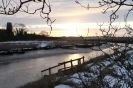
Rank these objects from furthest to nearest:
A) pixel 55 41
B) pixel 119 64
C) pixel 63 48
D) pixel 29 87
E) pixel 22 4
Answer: pixel 55 41 < pixel 63 48 < pixel 29 87 < pixel 119 64 < pixel 22 4

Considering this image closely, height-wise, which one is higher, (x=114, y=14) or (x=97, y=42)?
(x=114, y=14)

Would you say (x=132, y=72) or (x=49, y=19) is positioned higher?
(x=49, y=19)

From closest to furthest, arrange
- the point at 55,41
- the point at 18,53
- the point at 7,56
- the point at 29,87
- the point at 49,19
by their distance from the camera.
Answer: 1. the point at 49,19
2. the point at 29,87
3. the point at 7,56
4. the point at 18,53
5. the point at 55,41

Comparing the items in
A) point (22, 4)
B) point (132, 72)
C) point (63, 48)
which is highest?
point (22, 4)

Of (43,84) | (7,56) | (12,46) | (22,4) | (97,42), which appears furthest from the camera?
(12,46)

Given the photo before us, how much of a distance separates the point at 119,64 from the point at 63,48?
108701 millimetres

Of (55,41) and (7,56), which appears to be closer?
(7,56)

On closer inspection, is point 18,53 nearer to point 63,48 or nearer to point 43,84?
point 63,48

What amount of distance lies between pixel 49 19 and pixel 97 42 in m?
1.09

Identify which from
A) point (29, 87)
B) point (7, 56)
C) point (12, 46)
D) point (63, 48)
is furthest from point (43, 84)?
point (63, 48)

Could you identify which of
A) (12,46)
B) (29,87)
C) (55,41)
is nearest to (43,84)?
(29,87)

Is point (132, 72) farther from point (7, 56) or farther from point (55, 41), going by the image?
point (55, 41)

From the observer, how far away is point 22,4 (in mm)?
3193

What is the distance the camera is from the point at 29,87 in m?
33.5
